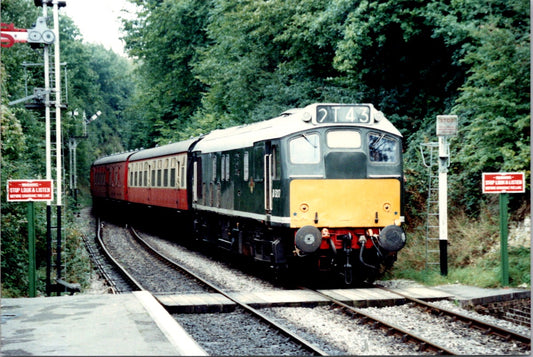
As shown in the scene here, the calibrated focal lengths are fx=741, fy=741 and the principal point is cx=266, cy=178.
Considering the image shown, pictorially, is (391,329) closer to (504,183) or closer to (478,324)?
(478,324)

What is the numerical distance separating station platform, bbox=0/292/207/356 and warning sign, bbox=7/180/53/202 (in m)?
2.09

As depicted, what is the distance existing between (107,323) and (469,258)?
823 cm

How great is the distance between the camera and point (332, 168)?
45.7 feet

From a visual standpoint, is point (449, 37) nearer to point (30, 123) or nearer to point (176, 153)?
point (176, 153)

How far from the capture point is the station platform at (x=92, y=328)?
8141 mm

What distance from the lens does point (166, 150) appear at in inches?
1083

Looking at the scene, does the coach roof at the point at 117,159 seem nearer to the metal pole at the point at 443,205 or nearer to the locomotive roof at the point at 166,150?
the locomotive roof at the point at 166,150

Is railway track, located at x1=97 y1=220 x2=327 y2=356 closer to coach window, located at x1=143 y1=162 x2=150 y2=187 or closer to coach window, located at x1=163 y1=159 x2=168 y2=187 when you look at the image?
coach window, located at x1=163 y1=159 x2=168 y2=187

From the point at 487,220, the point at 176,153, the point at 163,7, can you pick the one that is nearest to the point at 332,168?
the point at 487,220

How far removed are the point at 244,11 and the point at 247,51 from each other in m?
2.11

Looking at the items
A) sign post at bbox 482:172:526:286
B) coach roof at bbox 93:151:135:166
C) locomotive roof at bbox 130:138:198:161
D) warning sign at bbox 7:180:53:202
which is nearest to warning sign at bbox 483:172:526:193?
sign post at bbox 482:172:526:286

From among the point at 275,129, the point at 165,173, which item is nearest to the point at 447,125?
the point at 275,129

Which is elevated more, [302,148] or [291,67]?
[291,67]

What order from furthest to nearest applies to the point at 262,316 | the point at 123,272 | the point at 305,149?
the point at 123,272 < the point at 305,149 < the point at 262,316
